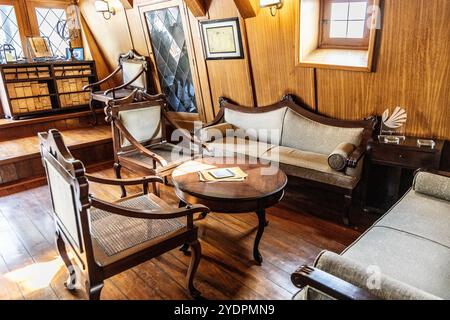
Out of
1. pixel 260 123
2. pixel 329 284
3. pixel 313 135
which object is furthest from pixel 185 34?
pixel 329 284

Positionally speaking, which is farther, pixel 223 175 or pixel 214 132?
pixel 214 132

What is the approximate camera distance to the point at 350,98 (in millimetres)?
2885

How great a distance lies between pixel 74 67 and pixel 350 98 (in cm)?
409

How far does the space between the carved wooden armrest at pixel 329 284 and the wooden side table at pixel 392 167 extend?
168 cm

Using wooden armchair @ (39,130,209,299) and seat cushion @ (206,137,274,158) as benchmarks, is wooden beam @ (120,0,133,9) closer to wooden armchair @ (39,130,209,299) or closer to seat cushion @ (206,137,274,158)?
seat cushion @ (206,137,274,158)

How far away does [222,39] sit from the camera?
3523 mm

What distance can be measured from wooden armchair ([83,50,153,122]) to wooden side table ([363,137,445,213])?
10.5ft

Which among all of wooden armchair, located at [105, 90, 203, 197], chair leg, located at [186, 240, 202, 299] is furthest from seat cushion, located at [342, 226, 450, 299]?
wooden armchair, located at [105, 90, 203, 197]

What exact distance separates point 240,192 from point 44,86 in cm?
395

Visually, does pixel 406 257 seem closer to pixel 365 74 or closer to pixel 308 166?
pixel 308 166

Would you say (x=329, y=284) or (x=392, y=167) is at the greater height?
(x=329, y=284)

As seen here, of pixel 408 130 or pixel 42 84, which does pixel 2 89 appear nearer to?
pixel 42 84
